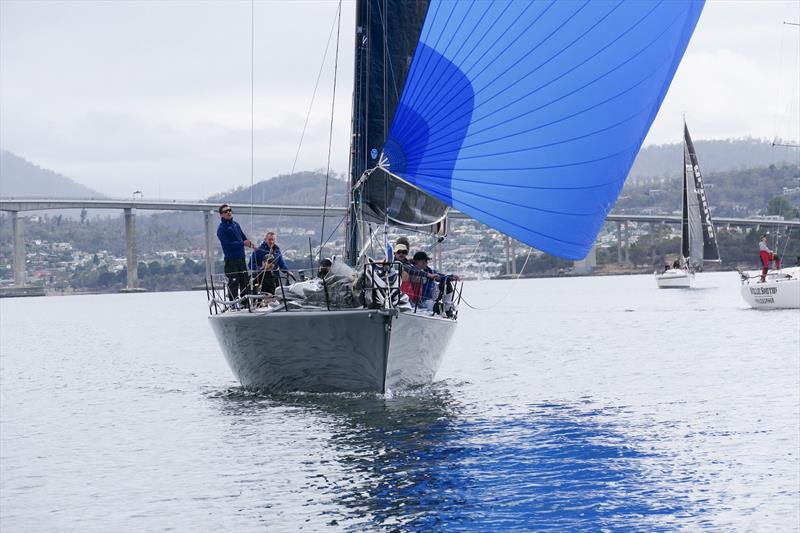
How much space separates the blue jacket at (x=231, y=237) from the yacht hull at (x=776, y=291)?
1553 centimetres

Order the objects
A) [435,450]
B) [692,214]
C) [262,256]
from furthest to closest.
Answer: [692,214], [262,256], [435,450]

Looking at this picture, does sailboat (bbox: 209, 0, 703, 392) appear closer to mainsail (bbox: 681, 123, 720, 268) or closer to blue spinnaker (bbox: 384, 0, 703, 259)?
blue spinnaker (bbox: 384, 0, 703, 259)

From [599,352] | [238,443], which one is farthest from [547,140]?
[599,352]

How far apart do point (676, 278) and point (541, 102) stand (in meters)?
42.7

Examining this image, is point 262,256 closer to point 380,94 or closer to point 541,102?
point 380,94

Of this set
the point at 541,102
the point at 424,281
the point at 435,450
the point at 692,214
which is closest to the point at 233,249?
the point at 424,281

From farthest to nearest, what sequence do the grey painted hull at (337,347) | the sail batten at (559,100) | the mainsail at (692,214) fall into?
the mainsail at (692,214), the grey painted hull at (337,347), the sail batten at (559,100)

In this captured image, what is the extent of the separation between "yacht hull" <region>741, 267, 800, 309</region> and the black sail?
1399 cm

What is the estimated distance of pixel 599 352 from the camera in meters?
18.2

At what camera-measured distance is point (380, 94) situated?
505 inches

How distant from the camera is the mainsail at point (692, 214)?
50188 mm

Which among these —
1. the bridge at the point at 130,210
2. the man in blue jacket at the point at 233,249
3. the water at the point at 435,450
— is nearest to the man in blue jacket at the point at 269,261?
the man in blue jacket at the point at 233,249

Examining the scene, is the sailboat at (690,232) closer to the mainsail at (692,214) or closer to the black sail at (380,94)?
the mainsail at (692,214)

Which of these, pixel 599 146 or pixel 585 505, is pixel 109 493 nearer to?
pixel 585 505
